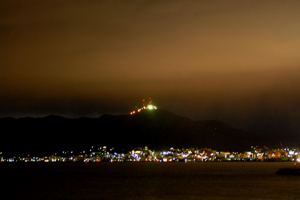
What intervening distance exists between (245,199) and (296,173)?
6324 centimetres

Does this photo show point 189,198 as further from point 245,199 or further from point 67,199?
point 67,199

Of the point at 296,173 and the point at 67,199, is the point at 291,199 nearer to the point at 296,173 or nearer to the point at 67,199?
the point at 67,199

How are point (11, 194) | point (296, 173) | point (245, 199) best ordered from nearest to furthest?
point (245, 199)
point (11, 194)
point (296, 173)

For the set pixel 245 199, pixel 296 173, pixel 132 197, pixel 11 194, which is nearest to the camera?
pixel 245 199

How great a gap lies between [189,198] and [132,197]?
7.48m

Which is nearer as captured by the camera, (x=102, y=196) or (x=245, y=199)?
(x=245, y=199)

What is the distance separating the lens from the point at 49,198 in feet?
168

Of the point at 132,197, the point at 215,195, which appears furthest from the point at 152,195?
the point at 215,195

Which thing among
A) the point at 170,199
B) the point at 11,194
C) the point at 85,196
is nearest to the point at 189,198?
the point at 170,199

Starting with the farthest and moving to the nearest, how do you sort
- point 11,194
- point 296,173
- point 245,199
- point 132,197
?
point 296,173 → point 11,194 → point 132,197 → point 245,199

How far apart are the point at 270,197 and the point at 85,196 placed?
Answer: 79.1ft

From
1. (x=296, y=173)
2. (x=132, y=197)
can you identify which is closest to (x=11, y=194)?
(x=132, y=197)

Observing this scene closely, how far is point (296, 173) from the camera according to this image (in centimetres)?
10562

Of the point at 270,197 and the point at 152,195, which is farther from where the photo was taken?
the point at 152,195
